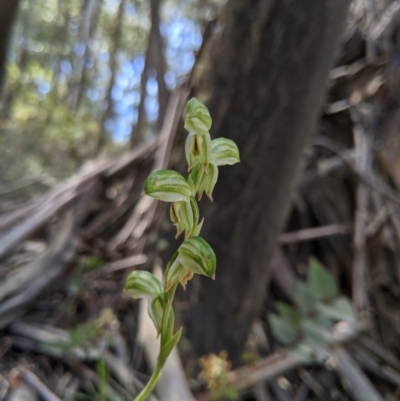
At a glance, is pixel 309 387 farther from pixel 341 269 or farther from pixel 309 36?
pixel 309 36

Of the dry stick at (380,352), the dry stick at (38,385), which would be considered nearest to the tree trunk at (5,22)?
the dry stick at (38,385)

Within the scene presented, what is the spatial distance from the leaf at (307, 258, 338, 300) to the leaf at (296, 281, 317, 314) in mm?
12

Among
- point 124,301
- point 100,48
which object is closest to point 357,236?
point 124,301

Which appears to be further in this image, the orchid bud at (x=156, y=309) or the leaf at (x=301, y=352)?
the leaf at (x=301, y=352)

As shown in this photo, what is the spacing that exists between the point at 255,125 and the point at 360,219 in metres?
0.83

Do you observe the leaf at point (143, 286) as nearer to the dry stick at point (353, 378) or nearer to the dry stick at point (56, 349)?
the dry stick at point (56, 349)

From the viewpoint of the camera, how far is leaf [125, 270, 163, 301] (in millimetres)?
546

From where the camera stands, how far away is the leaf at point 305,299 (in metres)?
1.29

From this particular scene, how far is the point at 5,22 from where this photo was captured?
10.3 feet

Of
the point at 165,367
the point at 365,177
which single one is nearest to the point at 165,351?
the point at 165,367

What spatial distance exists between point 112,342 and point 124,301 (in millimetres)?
233

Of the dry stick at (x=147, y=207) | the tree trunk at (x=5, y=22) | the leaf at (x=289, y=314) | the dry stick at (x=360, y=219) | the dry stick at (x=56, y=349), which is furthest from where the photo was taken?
the tree trunk at (x=5, y=22)

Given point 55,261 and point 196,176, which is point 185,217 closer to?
point 196,176

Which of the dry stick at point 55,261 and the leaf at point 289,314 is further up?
the leaf at point 289,314
